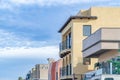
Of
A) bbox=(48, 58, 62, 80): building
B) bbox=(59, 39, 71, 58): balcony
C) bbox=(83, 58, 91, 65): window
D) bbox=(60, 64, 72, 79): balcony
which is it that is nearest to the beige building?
bbox=(83, 58, 91, 65): window

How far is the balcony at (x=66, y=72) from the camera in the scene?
5555cm

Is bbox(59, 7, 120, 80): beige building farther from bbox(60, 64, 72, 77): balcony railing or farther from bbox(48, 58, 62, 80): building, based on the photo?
bbox(48, 58, 62, 80): building

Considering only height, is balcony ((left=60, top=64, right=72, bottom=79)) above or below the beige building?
below

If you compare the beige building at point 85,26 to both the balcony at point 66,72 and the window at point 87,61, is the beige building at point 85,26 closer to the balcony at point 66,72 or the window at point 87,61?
the window at point 87,61

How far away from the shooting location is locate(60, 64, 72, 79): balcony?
5555 centimetres

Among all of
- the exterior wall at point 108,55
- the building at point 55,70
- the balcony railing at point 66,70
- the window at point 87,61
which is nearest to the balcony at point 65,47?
the balcony railing at point 66,70

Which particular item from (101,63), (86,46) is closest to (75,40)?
(86,46)

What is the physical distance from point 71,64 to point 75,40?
9.44 feet

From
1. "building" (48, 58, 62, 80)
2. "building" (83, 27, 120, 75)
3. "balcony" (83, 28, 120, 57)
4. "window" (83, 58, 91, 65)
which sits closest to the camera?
"building" (83, 27, 120, 75)

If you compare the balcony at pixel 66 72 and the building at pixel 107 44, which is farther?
the balcony at pixel 66 72

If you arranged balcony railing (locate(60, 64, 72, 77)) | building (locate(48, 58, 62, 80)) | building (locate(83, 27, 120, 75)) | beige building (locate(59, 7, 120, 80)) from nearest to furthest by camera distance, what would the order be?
building (locate(83, 27, 120, 75)) < beige building (locate(59, 7, 120, 80)) < balcony railing (locate(60, 64, 72, 77)) < building (locate(48, 58, 62, 80))

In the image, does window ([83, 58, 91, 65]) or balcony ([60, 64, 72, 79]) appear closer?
window ([83, 58, 91, 65])

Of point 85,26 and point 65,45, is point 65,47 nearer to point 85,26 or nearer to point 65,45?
point 65,45

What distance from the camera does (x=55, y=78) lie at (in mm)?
67875
